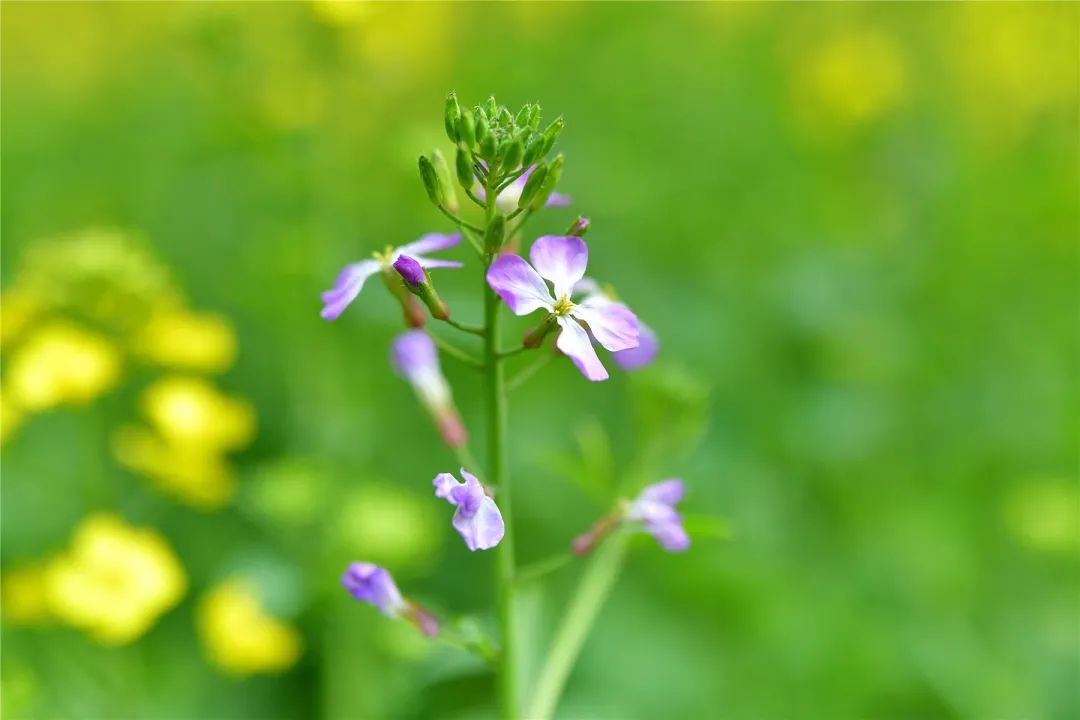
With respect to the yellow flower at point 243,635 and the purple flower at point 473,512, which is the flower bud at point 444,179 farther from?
the yellow flower at point 243,635

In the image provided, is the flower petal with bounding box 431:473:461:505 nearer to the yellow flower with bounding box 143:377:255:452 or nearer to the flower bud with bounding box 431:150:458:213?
the flower bud with bounding box 431:150:458:213

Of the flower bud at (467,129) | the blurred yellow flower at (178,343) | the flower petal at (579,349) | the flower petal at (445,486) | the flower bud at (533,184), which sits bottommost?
the flower petal at (445,486)

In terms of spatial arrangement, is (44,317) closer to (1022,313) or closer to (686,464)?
(686,464)

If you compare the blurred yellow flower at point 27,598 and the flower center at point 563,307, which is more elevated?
the flower center at point 563,307

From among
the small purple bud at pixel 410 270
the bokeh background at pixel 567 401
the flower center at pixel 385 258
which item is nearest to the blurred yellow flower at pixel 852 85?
the bokeh background at pixel 567 401

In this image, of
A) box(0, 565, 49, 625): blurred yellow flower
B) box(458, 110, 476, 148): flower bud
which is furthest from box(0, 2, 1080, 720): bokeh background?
box(458, 110, 476, 148): flower bud

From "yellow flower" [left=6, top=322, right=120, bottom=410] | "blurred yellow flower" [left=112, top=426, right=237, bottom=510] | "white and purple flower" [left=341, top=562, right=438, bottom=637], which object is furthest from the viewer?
"blurred yellow flower" [left=112, top=426, right=237, bottom=510]

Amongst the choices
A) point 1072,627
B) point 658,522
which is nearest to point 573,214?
point 1072,627
